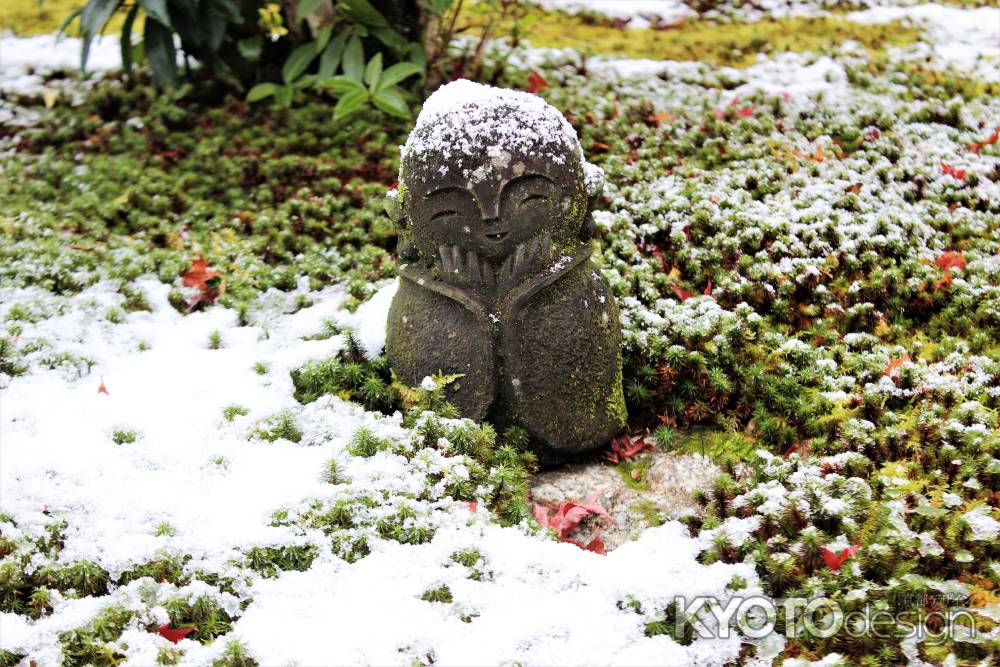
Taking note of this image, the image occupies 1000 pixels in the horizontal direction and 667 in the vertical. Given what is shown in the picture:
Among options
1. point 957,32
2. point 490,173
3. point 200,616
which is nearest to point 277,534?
point 200,616

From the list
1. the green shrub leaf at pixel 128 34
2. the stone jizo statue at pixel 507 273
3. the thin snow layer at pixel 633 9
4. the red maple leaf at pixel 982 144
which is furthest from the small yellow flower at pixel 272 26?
the red maple leaf at pixel 982 144

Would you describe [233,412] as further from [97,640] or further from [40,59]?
[40,59]

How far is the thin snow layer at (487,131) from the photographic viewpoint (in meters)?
3.44

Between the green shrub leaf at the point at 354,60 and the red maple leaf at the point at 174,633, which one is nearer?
the red maple leaf at the point at 174,633

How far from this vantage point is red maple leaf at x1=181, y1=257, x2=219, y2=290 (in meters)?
5.02

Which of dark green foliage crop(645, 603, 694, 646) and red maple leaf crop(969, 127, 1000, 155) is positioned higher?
red maple leaf crop(969, 127, 1000, 155)

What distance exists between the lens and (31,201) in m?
5.75

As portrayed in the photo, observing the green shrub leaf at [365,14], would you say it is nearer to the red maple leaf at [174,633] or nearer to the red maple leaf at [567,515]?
the red maple leaf at [567,515]

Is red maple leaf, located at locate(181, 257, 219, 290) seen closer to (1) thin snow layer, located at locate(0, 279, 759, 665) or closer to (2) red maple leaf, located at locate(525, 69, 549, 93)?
(1) thin snow layer, located at locate(0, 279, 759, 665)

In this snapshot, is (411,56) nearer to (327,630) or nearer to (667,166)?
(667,166)

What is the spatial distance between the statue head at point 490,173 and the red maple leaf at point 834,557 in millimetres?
1598

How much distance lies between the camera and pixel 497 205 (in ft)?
11.3

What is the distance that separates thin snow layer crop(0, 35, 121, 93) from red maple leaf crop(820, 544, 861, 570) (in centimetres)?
702

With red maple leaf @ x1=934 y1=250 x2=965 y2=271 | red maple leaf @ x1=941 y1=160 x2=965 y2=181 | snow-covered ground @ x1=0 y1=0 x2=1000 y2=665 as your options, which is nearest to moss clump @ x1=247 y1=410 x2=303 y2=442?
snow-covered ground @ x1=0 y1=0 x2=1000 y2=665
